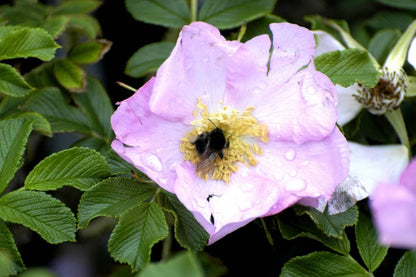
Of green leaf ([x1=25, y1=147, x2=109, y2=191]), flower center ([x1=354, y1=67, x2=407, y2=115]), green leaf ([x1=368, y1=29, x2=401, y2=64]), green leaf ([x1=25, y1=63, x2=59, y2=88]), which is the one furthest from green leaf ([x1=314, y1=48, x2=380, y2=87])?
green leaf ([x1=25, y1=63, x2=59, y2=88])

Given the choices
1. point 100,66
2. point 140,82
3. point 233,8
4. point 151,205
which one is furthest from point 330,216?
point 100,66

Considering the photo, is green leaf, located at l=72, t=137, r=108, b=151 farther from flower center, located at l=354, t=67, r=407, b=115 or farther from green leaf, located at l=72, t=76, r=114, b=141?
flower center, located at l=354, t=67, r=407, b=115

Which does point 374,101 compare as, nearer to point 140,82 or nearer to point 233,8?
point 233,8

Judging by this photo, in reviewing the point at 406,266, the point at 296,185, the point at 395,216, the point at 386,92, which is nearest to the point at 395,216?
the point at 395,216

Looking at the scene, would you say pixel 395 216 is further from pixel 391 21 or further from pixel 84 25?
pixel 391 21

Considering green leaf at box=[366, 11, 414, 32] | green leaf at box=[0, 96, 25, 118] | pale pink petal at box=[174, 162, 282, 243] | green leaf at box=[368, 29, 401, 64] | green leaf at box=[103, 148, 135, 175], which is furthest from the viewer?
green leaf at box=[366, 11, 414, 32]

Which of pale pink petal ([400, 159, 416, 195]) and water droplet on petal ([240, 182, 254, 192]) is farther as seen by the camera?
water droplet on petal ([240, 182, 254, 192])

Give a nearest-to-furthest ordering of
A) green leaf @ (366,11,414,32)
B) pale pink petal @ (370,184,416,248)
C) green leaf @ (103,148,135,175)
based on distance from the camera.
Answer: pale pink petal @ (370,184,416,248), green leaf @ (103,148,135,175), green leaf @ (366,11,414,32)
